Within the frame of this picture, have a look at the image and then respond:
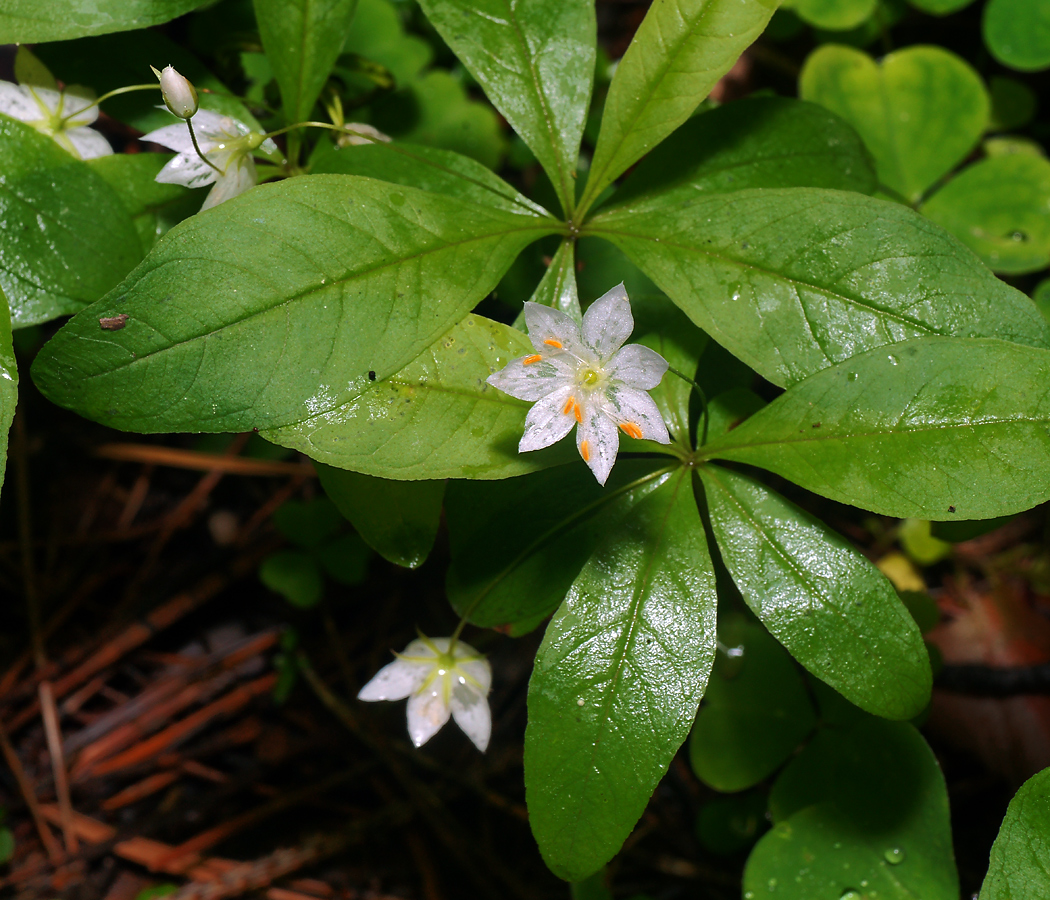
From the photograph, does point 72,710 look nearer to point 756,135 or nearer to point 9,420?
point 9,420

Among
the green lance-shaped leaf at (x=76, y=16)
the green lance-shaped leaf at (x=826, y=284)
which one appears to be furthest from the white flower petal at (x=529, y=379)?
the green lance-shaped leaf at (x=76, y=16)

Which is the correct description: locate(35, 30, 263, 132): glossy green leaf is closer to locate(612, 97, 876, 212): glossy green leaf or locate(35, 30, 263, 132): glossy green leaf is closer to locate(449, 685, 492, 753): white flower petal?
locate(612, 97, 876, 212): glossy green leaf

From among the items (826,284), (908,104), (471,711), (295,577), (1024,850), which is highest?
(826,284)

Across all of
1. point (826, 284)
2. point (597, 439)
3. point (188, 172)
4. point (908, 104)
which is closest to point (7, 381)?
point (188, 172)

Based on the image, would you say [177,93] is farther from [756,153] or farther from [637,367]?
[756,153]

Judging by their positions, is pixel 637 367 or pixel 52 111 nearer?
pixel 637 367

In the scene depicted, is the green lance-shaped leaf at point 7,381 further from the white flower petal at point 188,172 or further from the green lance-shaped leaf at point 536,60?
the green lance-shaped leaf at point 536,60

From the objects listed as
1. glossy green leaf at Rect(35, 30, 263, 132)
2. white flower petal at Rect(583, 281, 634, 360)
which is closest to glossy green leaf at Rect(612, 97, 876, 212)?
white flower petal at Rect(583, 281, 634, 360)

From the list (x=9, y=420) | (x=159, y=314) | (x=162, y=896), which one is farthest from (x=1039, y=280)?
(x=162, y=896)
